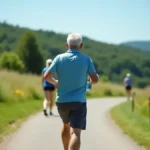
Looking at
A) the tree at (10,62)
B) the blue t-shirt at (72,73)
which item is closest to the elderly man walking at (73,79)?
the blue t-shirt at (72,73)

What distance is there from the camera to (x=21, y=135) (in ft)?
35.0

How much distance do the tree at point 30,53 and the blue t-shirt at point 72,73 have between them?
87.8 meters

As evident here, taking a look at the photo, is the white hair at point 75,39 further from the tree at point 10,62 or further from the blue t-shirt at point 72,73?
the tree at point 10,62

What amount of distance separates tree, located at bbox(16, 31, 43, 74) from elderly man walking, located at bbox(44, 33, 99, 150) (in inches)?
3454

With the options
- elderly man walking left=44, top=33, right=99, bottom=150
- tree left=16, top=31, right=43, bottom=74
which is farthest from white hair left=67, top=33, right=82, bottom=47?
tree left=16, top=31, right=43, bottom=74

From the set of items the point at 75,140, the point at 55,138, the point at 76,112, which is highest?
the point at 76,112

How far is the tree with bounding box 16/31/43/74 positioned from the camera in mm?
94312

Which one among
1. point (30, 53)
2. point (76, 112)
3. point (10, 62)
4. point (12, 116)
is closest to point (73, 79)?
point (76, 112)

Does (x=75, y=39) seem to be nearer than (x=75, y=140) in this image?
No

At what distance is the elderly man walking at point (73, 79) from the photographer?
642cm

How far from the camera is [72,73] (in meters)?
6.43

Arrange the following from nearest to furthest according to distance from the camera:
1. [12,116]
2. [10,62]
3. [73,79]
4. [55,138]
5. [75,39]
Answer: [73,79]
[75,39]
[55,138]
[12,116]
[10,62]

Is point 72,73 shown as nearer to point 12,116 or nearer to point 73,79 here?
point 73,79

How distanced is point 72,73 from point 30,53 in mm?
90678
